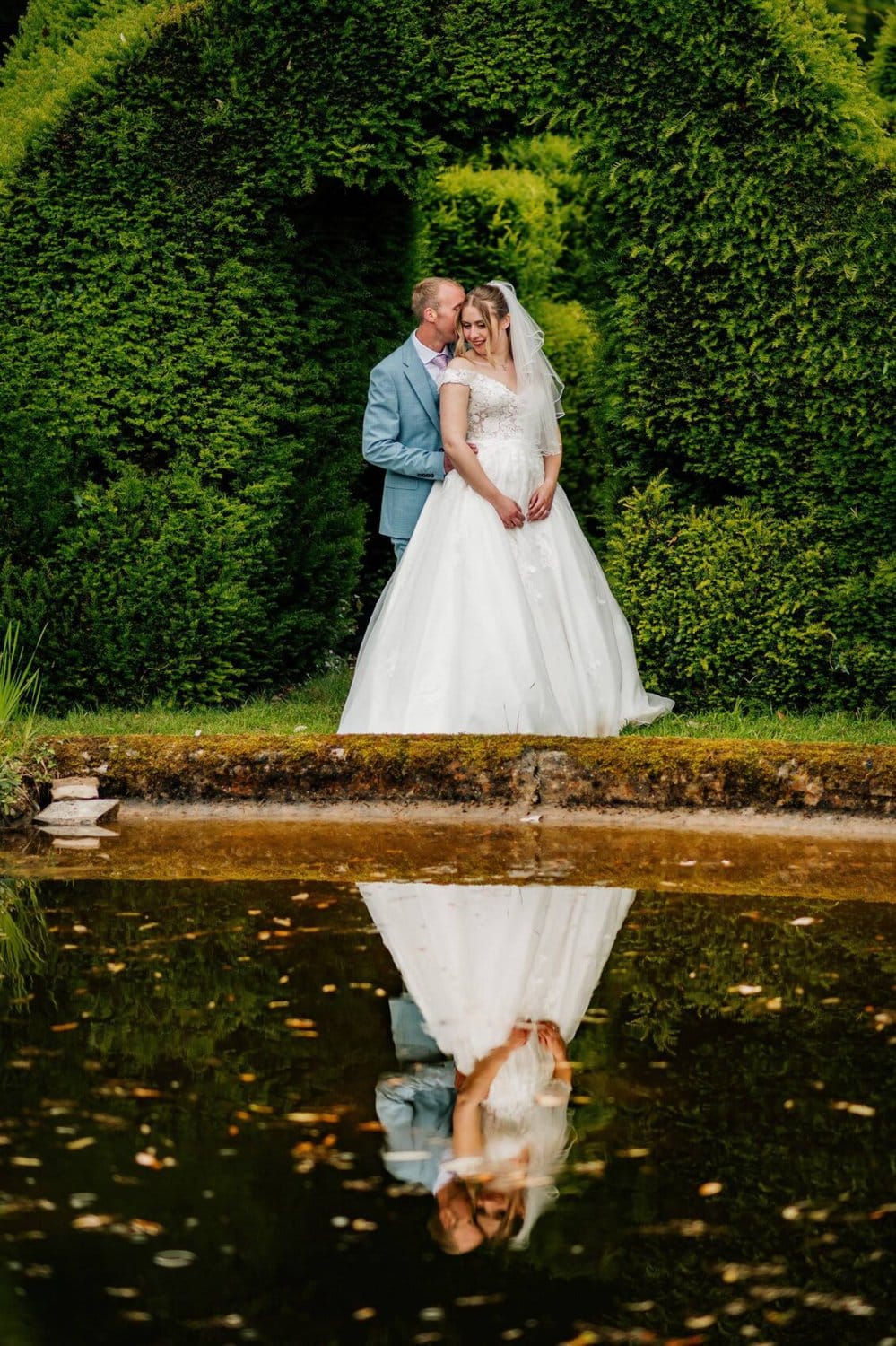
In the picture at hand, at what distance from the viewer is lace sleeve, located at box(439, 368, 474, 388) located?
743 cm

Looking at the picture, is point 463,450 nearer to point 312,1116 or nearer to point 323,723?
point 323,723

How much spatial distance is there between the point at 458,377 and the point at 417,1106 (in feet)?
14.3

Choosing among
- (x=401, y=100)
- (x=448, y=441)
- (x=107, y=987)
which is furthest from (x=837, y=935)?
(x=401, y=100)

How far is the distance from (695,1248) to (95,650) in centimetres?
618

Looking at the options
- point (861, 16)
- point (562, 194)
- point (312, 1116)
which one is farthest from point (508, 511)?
Result: point (861, 16)

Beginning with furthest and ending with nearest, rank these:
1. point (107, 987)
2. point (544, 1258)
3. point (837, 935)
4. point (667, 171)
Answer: point (667, 171) → point (837, 935) → point (107, 987) → point (544, 1258)

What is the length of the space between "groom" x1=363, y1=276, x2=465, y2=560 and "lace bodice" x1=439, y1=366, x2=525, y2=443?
137 mm

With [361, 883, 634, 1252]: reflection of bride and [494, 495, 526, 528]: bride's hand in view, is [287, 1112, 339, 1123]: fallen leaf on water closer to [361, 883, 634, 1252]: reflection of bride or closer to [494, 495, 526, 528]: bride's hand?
[361, 883, 634, 1252]: reflection of bride

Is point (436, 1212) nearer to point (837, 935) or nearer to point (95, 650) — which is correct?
point (837, 935)

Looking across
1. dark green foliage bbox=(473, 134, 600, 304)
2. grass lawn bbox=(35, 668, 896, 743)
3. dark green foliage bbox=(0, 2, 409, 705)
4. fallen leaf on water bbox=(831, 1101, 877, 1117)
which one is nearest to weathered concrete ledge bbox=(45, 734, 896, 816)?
grass lawn bbox=(35, 668, 896, 743)

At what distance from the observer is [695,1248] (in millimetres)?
3016

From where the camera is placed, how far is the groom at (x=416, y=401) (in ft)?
25.3

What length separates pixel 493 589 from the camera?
7.44 m

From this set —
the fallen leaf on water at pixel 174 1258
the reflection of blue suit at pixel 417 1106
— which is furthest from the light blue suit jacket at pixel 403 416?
the fallen leaf on water at pixel 174 1258
